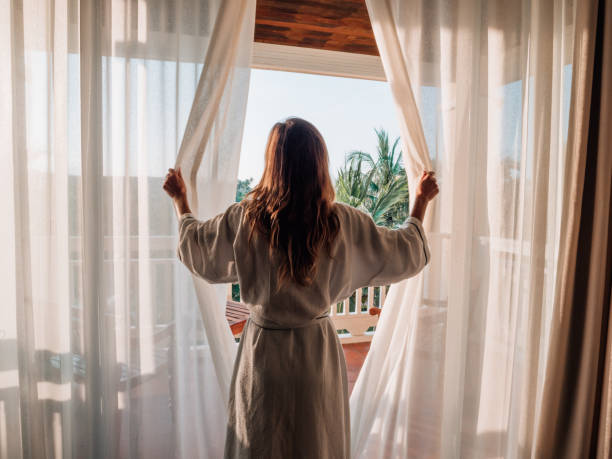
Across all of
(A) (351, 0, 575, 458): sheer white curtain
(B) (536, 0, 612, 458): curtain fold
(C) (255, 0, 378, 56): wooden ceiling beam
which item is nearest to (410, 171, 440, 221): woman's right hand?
(A) (351, 0, 575, 458): sheer white curtain

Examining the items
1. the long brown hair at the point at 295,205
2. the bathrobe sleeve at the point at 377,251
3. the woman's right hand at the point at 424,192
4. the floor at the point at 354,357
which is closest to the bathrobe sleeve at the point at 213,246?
the long brown hair at the point at 295,205

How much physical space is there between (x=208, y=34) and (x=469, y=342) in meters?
1.62

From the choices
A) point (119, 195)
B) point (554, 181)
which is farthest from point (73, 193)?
point (554, 181)

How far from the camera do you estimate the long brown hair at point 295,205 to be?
107 cm

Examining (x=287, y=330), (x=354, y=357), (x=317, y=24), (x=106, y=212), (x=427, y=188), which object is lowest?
(x=354, y=357)

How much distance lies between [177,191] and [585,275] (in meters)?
1.65

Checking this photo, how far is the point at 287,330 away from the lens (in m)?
1.18

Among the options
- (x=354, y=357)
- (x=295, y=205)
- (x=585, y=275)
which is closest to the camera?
(x=295, y=205)

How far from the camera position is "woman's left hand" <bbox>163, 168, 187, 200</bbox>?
135cm

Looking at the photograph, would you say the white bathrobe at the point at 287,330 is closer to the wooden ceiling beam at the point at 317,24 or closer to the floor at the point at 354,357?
the wooden ceiling beam at the point at 317,24

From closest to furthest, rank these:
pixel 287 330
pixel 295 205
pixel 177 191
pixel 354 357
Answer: pixel 295 205 < pixel 287 330 < pixel 177 191 < pixel 354 357

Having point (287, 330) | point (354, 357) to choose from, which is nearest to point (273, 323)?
point (287, 330)

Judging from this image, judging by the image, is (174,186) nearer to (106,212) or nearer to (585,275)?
(106,212)

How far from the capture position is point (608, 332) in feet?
5.26
